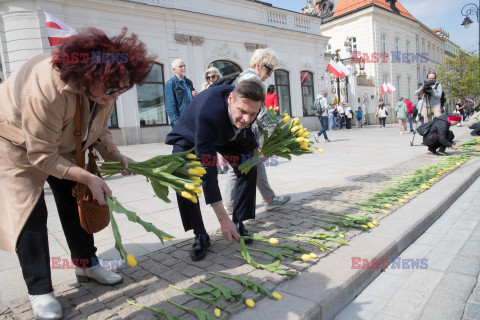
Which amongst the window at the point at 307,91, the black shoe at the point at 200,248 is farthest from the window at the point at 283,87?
the black shoe at the point at 200,248

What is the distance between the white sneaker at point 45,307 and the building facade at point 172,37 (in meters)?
9.37

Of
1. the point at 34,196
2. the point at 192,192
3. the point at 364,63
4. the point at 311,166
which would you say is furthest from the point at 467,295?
the point at 364,63

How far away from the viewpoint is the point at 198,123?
2.48 meters

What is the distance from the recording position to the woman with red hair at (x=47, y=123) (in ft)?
5.69

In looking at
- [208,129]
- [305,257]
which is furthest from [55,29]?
[305,257]

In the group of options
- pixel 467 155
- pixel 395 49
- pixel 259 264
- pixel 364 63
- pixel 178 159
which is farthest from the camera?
pixel 395 49

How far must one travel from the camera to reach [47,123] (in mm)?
1759

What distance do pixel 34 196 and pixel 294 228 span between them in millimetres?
2280

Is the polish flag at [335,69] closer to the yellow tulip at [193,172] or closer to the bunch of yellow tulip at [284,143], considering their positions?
the bunch of yellow tulip at [284,143]

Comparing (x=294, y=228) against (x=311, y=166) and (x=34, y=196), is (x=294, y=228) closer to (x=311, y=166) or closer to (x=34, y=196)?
(x=34, y=196)

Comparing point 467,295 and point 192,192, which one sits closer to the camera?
point 192,192

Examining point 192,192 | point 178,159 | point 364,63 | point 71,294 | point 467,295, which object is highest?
point 364,63

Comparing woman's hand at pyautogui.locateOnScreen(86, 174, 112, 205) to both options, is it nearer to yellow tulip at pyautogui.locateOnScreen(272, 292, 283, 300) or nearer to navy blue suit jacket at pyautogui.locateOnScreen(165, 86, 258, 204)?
navy blue suit jacket at pyautogui.locateOnScreen(165, 86, 258, 204)

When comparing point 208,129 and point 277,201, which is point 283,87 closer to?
point 277,201
